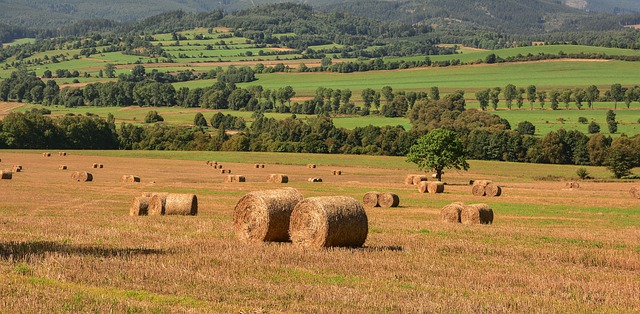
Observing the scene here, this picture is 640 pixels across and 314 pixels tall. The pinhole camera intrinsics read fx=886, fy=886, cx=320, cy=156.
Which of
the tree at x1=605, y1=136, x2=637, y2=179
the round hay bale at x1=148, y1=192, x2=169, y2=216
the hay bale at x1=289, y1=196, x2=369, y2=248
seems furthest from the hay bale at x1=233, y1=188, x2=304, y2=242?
the tree at x1=605, y1=136, x2=637, y2=179

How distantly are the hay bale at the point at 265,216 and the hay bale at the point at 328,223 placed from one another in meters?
0.76

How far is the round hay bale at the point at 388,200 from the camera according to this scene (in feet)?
150

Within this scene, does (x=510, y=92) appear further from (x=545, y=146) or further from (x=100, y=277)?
(x=100, y=277)

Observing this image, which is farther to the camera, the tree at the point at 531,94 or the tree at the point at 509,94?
the tree at the point at 509,94

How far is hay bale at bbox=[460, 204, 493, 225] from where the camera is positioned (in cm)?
3528

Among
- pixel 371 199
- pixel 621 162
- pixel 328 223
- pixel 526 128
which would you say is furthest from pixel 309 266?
pixel 526 128

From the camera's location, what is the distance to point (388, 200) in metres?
45.9

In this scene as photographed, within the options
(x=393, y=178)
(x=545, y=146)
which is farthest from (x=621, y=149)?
(x=393, y=178)

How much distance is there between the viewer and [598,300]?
16.5m

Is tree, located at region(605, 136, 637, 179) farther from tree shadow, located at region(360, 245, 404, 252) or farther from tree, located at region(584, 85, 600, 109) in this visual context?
tree, located at region(584, 85, 600, 109)

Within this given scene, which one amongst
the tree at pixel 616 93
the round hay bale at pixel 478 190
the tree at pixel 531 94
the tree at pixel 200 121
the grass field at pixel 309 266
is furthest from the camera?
the tree at pixel 531 94

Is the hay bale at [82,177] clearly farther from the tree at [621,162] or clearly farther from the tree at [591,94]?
the tree at [591,94]

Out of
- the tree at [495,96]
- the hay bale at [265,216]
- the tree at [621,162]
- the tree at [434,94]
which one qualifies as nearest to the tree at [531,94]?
the tree at [495,96]

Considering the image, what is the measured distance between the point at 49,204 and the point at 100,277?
2411 centimetres
